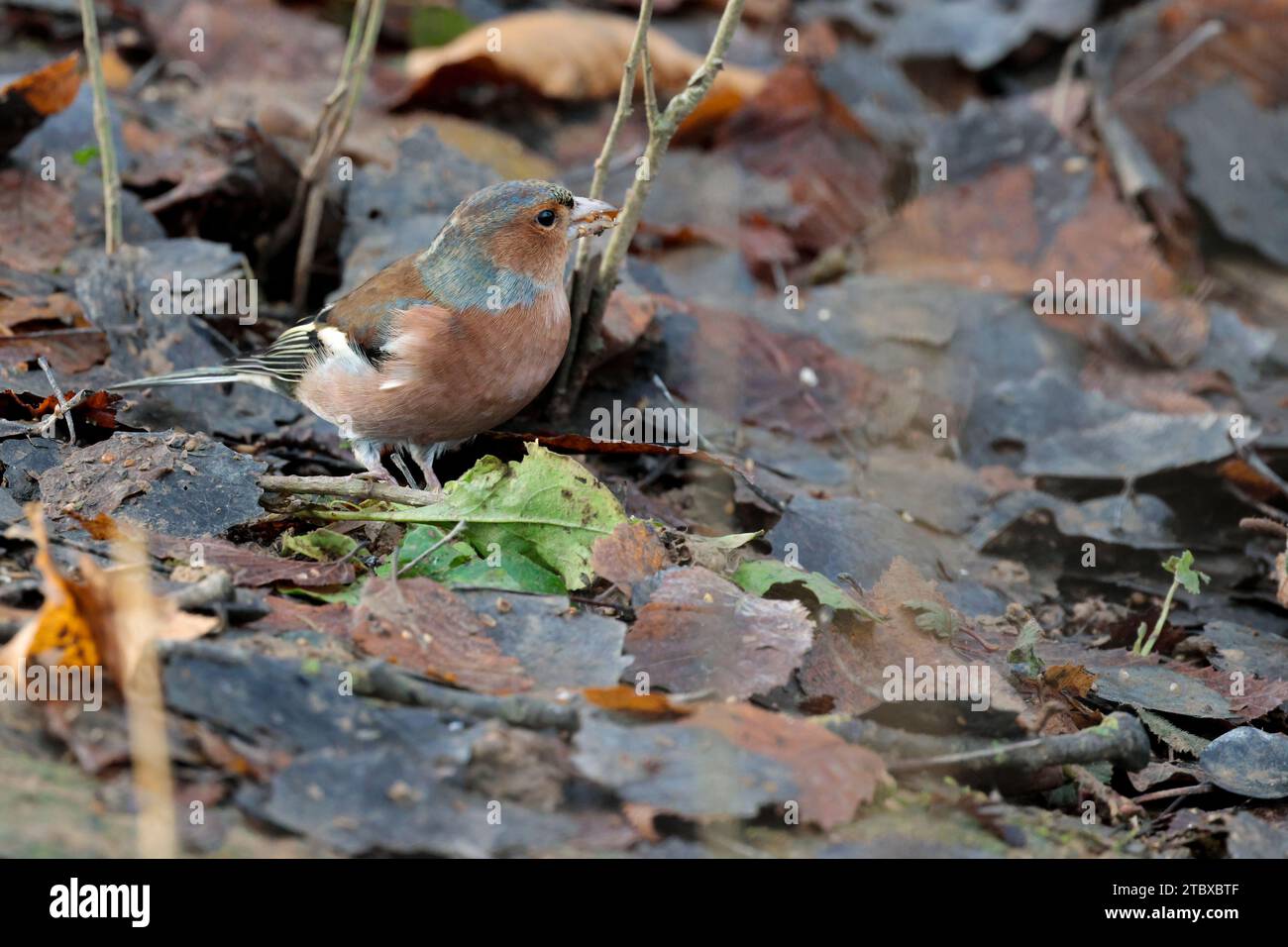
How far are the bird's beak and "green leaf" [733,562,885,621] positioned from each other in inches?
60.7

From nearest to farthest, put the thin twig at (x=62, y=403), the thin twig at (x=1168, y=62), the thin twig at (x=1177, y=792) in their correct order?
the thin twig at (x=1177, y=792) < the thin twig at (x=62, y=403) < the thin twig at (x=1168, y=62)

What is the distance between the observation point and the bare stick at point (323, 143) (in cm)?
546

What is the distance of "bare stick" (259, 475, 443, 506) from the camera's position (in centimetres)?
395

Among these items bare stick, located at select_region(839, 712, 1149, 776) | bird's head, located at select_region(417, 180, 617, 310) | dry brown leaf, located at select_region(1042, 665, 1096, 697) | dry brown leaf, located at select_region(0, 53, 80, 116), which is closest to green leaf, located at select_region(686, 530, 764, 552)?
bare stick, located at select_region(839, 712, 1149, 776)

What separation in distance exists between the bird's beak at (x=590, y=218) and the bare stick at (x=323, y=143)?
4.03ft

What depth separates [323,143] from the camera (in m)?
5.70

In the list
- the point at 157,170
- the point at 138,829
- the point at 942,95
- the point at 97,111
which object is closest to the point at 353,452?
the point at 97,111

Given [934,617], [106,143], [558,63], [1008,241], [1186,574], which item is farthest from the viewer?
[558,63]

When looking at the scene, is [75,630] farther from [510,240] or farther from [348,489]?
[510,240]

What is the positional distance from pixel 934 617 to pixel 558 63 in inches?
191

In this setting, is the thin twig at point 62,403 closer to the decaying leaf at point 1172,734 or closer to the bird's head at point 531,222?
A: the bird's head at point 531,222

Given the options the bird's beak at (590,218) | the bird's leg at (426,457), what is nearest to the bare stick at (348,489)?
the bird's leg at (426,457)

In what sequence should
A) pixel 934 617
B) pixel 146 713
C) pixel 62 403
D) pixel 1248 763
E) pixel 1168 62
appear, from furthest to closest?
pixel 1168 62
pixel 62 403
pixel 934 617
pixel 1248 763
pixel 146 713

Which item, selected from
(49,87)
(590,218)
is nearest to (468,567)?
(590,218)
